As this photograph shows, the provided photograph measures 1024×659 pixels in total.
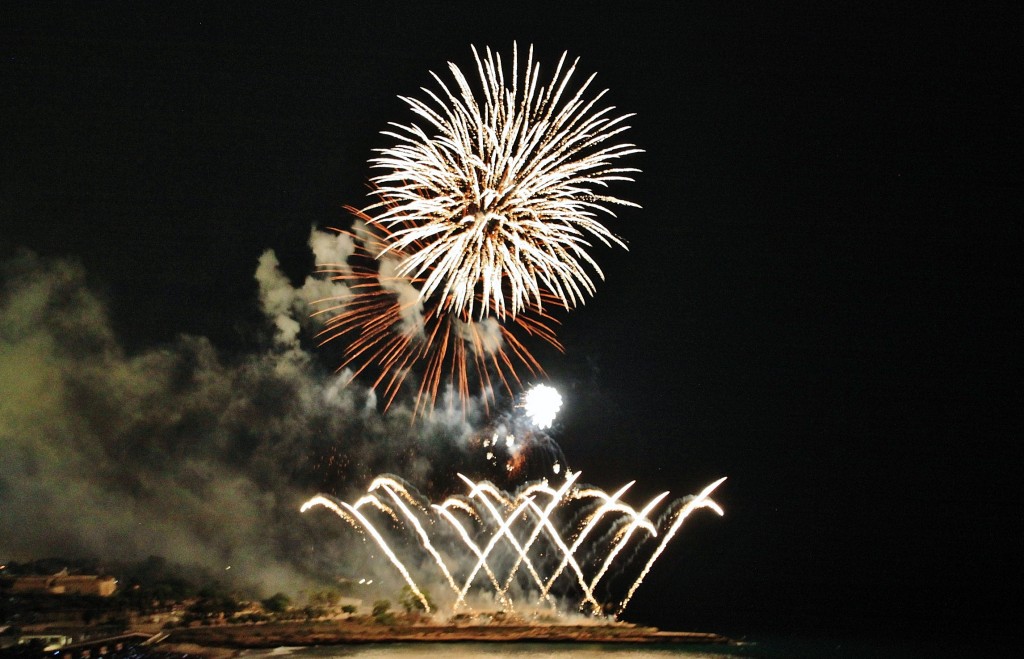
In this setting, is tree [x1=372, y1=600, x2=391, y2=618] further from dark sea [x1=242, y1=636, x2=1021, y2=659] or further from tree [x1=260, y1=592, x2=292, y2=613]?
tree [x1=260, y1=592, x2=292, y2=613]

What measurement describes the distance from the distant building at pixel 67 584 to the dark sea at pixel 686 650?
6938 mm

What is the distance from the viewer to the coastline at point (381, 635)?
17.7 meters

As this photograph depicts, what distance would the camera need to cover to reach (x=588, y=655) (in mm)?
19391

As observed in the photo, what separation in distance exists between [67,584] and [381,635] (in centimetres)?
981

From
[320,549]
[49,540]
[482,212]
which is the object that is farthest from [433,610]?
[482,212]

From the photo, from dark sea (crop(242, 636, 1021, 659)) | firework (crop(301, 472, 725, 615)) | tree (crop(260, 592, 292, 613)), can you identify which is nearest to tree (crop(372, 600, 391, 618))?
firework (crop(301, 472, 725, 615))

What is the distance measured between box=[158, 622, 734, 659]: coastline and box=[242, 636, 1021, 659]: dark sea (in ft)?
0.78

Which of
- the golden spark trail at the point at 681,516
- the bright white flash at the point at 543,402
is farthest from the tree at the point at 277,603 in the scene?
the golden spark trail at the point at 681,516

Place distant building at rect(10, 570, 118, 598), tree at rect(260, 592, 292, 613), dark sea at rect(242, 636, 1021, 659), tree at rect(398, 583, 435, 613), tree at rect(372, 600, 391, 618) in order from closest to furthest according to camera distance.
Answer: dark sea at rect(242, 636, 1021, 659) < distant building at rect(10, 570, 118, 598) < tree at rect(372, 600, 391, 618) < tree at rect(260, 592, 292, 613) < tree at rect(398, 583, 435, 613)

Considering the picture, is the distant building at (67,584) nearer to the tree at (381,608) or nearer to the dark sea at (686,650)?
the dark sea at (686,650)

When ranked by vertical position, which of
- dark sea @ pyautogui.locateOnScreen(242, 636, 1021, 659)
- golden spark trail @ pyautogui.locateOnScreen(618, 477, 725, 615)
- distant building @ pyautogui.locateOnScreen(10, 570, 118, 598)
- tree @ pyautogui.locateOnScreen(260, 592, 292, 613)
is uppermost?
distant building @ pyautogui.locateOnScreen(10, 570, 118, 598)

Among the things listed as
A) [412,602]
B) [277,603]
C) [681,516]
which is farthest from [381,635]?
[681,516]

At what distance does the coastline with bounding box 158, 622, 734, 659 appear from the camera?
17734 mm

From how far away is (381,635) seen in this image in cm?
1973
